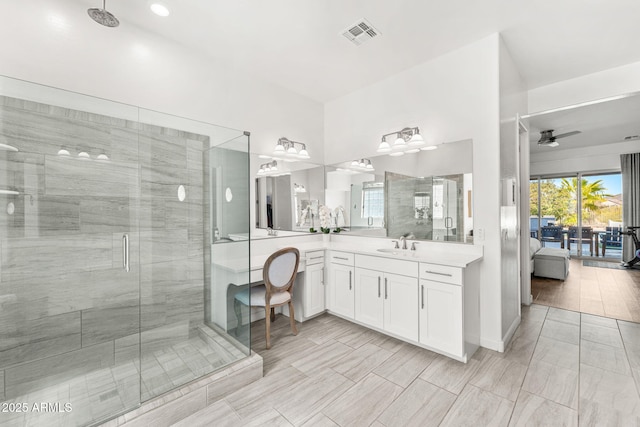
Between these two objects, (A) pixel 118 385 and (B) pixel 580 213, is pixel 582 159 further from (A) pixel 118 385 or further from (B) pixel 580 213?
(A) pixel 118 385

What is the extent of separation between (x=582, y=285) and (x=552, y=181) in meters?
3.93

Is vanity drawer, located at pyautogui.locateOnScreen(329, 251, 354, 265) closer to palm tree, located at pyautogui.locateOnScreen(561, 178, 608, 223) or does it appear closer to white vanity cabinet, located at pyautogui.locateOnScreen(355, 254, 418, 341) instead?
white vanity cabinet, located at pyautogui.locateOnScreen(355, 254, 418, 341)

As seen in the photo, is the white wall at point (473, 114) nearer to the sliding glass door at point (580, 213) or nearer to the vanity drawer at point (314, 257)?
the vanity drawer at point (314, 257)

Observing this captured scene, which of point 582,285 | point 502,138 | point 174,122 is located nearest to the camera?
point 174,122

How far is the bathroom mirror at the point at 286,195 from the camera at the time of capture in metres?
3.37

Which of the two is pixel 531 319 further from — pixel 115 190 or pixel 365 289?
pixel 115 190

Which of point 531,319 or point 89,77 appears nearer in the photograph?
point 89,77

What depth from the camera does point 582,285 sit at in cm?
473

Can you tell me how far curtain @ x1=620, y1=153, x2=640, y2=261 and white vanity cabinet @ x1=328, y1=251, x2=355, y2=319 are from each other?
7.25m

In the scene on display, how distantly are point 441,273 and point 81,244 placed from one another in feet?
9.08

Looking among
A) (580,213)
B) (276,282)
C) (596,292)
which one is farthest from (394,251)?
(580,213)

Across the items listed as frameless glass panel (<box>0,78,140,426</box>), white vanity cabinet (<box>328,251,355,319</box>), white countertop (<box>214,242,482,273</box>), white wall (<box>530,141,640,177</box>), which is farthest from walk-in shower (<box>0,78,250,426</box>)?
white wall (<box>530,141,640,177</box>)

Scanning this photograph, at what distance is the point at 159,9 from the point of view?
221 cm

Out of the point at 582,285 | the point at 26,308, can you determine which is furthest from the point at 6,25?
the point at 582,285
